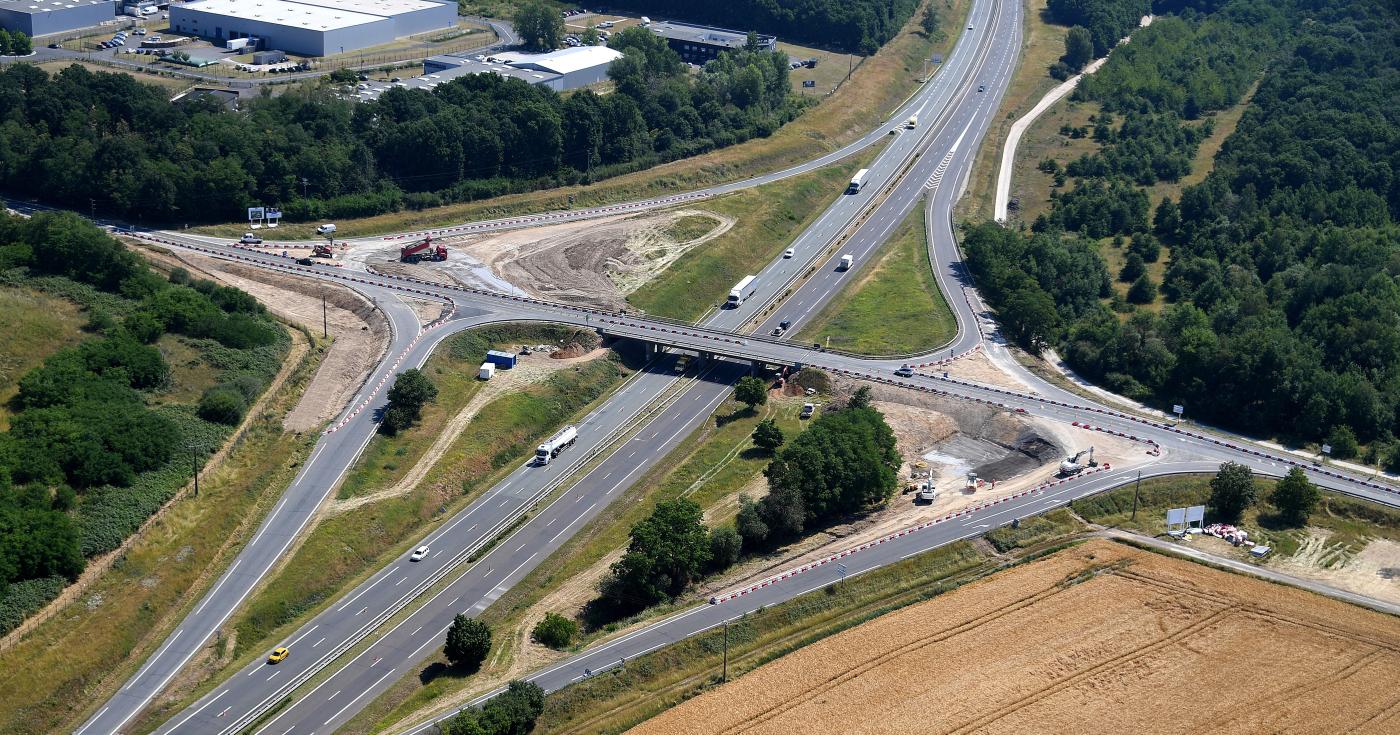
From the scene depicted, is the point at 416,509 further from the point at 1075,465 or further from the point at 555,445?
the point at 1075,465

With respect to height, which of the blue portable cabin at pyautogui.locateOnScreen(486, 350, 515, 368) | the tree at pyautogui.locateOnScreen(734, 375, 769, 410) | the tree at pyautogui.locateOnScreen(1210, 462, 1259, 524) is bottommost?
the blue portable cabin at pyautogui.locateOnScreen(486, 350, 515, 368)

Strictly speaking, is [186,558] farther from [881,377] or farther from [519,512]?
[881,377]

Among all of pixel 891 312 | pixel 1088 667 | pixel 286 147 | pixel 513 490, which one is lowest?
pixel 513 490

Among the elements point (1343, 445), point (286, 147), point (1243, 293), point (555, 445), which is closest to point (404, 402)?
point (555, 445)

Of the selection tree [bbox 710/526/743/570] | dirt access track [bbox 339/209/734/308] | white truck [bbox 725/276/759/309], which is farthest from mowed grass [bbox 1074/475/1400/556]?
dirt access track [bbox 339/209/734/308]

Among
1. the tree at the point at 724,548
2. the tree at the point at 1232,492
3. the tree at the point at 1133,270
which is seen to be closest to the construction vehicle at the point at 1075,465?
the tree at the point at 1232,492

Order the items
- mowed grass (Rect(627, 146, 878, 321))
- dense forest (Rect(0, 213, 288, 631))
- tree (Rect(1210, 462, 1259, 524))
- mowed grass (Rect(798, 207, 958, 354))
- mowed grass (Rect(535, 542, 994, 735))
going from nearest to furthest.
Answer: mowed grass (Rect(535, 542, 994, 735)), dense forest (Rect(0, 213, 288, 631)), tree (Rect(1210, 462, 1259, 524)), mowed grass (Rect(798, 207, 958, 354)), mowed grass (Rect(627, 146, 878, 321))

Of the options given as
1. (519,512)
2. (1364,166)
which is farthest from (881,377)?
(1364,166)

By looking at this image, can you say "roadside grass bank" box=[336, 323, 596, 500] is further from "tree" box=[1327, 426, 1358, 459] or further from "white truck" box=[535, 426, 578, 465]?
"tree" box=[1327, 426, 1358, 459]
